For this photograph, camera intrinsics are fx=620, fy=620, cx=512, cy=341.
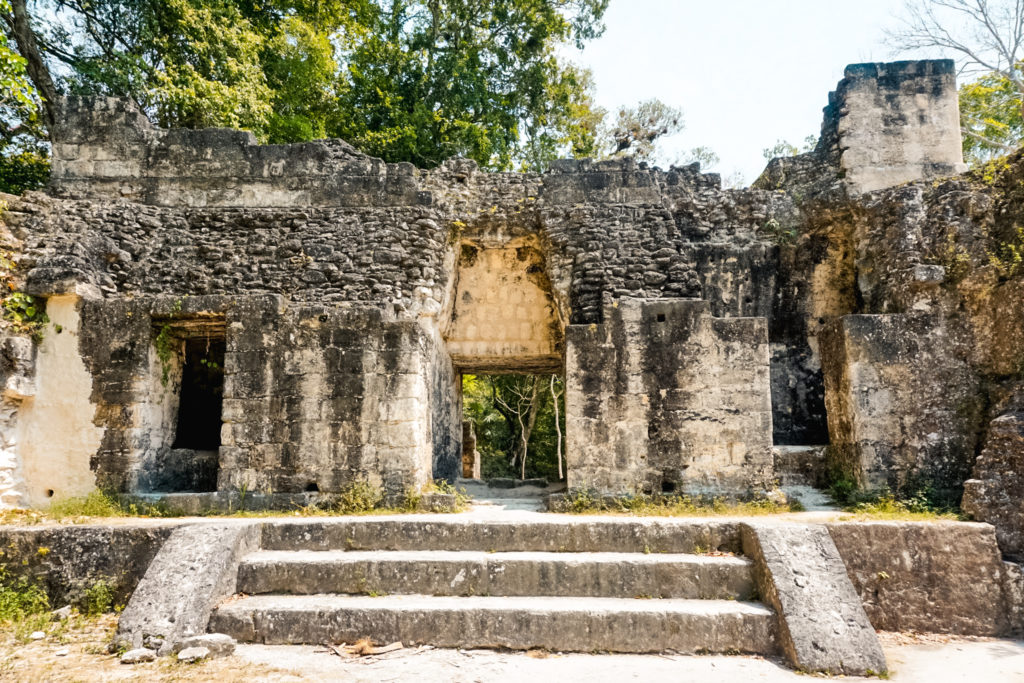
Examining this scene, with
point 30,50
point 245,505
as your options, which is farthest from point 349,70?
point 245,505

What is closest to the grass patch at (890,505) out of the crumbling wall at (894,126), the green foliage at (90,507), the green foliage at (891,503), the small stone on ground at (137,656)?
the green foliage at (891,503)

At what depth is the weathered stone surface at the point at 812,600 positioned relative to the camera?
4.82 m

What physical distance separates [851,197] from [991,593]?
6150 millimetres

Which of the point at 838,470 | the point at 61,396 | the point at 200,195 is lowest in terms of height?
the point at 838,470

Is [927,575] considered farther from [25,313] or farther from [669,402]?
[25,313]

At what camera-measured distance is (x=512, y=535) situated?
248 inches

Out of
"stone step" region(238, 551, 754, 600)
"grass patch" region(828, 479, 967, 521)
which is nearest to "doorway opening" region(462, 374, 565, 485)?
"grass patch" region(828, 479, 967, 521)

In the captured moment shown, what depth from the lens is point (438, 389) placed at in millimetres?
9336

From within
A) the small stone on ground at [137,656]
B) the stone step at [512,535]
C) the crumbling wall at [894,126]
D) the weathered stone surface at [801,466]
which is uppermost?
the crumbling wall at [894,126]

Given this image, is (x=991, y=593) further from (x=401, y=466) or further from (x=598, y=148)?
(x=598, y=148)

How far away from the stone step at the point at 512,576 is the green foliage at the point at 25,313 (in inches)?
185

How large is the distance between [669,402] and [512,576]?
10.3 ft

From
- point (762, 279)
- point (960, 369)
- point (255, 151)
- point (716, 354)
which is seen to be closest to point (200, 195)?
point (255, 151)

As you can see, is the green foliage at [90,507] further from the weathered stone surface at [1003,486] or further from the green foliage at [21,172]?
the weathered stone surface at [1003,486]
